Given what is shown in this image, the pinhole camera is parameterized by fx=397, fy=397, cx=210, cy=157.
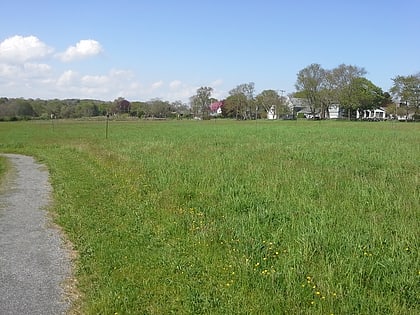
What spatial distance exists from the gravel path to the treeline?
92.9 metres

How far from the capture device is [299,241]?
5.92m

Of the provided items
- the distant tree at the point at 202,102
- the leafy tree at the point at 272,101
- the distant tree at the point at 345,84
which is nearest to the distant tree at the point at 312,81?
the distant tree at the point at 345,84

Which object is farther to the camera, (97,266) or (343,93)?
(343,93)

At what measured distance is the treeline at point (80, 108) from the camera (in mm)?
105012

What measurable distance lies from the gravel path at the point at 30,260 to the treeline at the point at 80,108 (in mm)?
92891

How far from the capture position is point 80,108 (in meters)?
122

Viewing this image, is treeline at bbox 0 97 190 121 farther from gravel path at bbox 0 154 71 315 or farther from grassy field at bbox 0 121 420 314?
grassy field at bbox 0 121 420 314

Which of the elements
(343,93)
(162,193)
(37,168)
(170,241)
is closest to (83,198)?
(162,193)

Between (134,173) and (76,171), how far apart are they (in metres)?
3.17

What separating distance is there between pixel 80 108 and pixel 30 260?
404 ft

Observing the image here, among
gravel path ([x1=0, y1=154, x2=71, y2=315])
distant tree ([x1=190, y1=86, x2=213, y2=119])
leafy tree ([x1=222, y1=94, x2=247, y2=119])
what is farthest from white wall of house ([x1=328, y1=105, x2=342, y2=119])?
gravel path ([x1=0, y1=154, x2=71, y2=315])

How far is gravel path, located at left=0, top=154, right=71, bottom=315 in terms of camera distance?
14.1 ft

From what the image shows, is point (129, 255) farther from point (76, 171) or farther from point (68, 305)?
point (76, 171)

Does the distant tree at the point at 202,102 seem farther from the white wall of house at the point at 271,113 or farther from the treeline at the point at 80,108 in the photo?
the white wall of house at the point at 271,113
